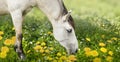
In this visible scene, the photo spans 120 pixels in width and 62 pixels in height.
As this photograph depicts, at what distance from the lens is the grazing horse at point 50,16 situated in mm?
7602

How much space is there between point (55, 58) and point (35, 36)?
2.10 metres

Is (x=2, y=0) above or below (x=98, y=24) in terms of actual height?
above

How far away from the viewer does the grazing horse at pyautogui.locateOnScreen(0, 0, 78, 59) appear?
7602 millimetres

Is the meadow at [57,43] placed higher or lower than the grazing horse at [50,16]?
lower

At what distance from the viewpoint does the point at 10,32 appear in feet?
31.3

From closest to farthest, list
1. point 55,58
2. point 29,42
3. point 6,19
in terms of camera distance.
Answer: point 55,58
point 29,42
point 6,19

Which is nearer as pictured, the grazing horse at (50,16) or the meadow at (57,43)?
the meadow at (57,43)

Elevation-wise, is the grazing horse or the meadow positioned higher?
the grazing horse

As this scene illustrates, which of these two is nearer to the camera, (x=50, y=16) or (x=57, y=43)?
(x=50, y=16)

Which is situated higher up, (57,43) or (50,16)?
(50,16)

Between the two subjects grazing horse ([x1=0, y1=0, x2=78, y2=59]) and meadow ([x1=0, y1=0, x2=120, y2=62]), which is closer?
meadow ([x1=0, y1=0, x2=120, y2=62])

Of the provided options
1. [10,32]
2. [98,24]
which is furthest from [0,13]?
[98,24]

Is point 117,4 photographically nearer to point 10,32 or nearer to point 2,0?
point 10,32

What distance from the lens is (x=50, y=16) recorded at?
309 inches
